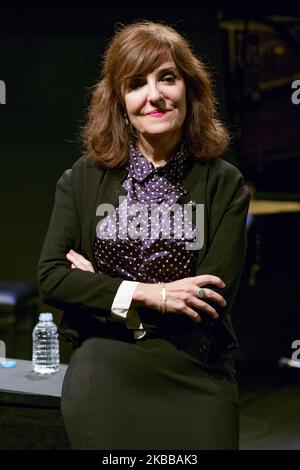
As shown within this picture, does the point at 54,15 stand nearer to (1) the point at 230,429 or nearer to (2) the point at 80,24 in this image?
(2) the point at 80,24

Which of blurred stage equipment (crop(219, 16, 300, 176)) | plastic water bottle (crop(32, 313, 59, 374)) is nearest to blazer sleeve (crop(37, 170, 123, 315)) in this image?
plastic water bottle (crop(32, 313, 59, 374))

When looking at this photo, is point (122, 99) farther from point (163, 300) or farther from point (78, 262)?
point (163, 300)

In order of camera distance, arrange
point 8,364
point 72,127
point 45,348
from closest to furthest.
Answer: point 8,364, point 45,348, point 72,127

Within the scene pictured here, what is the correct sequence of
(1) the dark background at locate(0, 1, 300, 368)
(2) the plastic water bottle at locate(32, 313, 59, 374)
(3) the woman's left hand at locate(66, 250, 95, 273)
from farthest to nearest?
(1) the dark background at locate(0, 1, 300, 368) < (2) the plastic water bottle at locate(32, 313, 59, 374) < (3) the woman's left hand at locate(66, 250, 95, 273)

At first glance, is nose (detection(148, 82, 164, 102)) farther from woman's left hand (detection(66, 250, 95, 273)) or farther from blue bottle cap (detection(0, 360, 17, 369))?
blue bottle cap (detection(0, 360, 17, 369))

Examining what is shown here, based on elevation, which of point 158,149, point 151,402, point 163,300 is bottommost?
point 151,402

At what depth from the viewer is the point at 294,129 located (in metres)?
4.50

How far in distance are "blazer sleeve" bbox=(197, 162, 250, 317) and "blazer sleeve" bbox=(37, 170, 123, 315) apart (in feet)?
0.75

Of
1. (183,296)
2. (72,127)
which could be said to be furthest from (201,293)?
(72,127)

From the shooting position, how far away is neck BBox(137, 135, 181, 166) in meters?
1.87

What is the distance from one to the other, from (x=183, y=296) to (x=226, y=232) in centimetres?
19

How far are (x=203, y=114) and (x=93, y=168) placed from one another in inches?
12.0

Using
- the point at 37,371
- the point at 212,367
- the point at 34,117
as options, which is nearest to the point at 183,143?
the point at 212,367

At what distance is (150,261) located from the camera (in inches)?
71.1
